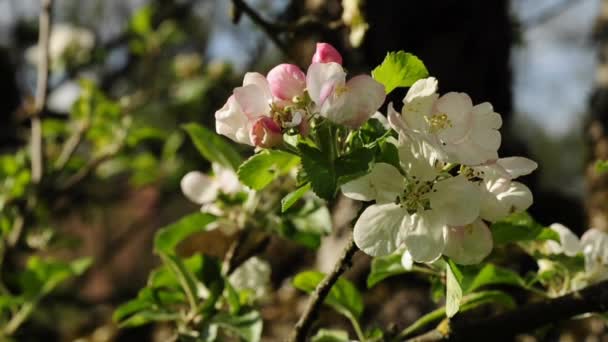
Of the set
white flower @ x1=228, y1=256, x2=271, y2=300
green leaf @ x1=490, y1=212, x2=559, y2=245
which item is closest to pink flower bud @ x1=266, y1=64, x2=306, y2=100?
green leaf @ x1=490, y1=212, x2=559, y2=245

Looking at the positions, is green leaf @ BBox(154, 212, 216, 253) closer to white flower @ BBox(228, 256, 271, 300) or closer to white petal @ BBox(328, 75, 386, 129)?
white flower @ BBox(228, 256, 271, 300)

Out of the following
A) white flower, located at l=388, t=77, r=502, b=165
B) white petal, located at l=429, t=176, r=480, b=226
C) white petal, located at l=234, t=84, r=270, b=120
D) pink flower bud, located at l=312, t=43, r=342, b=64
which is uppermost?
pink flower bud, located at l=312, t=43, r=342, b=64

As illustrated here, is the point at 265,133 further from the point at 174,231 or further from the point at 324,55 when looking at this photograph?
the point at 174,231

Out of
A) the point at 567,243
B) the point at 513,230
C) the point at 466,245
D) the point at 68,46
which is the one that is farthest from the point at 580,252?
the point at 68,46

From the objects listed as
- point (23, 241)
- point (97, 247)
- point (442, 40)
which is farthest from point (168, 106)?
point (97, 247)

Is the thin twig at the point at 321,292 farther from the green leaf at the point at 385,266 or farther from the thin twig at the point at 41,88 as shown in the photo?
the thin twig at the point at 41,88

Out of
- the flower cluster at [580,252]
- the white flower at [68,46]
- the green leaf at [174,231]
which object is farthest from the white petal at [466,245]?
the white flower at [68,46]
